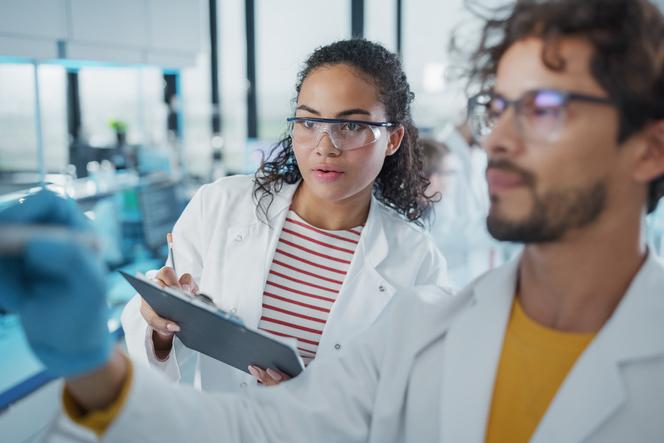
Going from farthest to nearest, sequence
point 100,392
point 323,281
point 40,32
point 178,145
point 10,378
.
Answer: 1. point 178,145
2. point 40,32
3. point 10,378
4. point 323,281
5. point 100,392

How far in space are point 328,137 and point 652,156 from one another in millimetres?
719

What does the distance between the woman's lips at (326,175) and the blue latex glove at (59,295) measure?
76 centimetres

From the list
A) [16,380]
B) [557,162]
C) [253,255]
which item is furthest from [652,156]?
[16,380]

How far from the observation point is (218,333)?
1205mm

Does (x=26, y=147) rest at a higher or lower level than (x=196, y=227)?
higher

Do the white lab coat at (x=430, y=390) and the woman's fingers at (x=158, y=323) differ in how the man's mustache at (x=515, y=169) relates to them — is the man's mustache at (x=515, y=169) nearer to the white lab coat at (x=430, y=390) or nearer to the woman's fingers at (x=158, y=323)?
the white lab coat at (x=430, y=390)

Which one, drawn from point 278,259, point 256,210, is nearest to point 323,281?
point 278,259

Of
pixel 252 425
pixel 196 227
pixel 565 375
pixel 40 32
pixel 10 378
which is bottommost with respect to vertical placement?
pixel 10 378

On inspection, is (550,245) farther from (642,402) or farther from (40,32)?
(40,32)

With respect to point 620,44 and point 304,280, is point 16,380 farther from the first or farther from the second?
point 620,44

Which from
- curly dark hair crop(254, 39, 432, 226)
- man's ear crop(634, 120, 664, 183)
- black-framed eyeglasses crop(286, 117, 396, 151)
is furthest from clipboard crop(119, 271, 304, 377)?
man's ear crop(634, 120, 664, 183)

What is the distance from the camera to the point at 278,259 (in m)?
1.52

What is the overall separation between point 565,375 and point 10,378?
7.55 feet

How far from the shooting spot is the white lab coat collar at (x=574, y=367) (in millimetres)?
875
